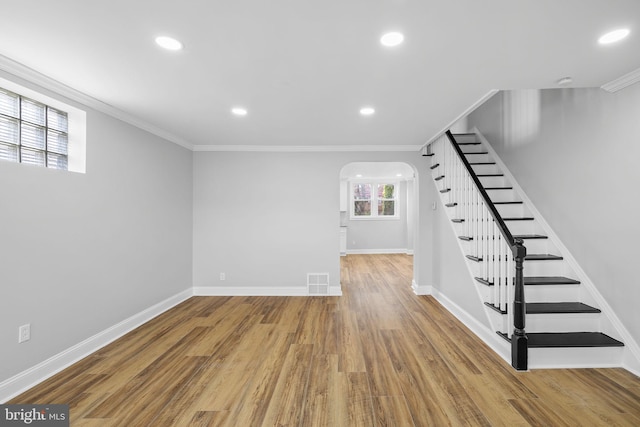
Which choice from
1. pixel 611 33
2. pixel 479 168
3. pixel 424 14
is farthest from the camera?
pixel 479 168

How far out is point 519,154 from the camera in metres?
3.98

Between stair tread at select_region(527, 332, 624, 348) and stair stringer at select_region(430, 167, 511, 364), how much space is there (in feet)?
0.83

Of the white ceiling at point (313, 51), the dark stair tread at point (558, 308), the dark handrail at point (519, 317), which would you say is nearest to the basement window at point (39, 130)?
the white ceiling at point (313, 51)

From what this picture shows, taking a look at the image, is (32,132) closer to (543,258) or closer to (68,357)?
(68,357)

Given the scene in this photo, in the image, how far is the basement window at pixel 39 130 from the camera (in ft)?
7.50

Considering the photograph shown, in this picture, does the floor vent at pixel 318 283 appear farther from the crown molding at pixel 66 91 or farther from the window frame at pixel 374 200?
the window frame at pixel 374 200

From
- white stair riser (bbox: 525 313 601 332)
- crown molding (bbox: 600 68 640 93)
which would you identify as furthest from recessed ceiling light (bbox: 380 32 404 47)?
white stair riser (bbox: 525 313 601 332)

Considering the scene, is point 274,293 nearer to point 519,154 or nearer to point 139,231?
point 139,231

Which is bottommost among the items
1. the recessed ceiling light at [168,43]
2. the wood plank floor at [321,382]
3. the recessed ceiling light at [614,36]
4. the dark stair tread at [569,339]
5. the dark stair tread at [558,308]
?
Result: the wood plank floor at [321,382]

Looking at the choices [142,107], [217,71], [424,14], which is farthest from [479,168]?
[142,107]

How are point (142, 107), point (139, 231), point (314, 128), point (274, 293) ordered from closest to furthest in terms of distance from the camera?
point (142, 107) → point (139, 231) → point (314, 128) → point (274, 293)

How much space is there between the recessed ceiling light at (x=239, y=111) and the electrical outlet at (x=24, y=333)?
2480 millimetres

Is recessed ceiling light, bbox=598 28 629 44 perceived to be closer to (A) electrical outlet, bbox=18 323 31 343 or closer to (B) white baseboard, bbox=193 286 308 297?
(B) white baseboard, bbox=193 286 308 297

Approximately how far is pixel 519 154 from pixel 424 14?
318 centimetres
